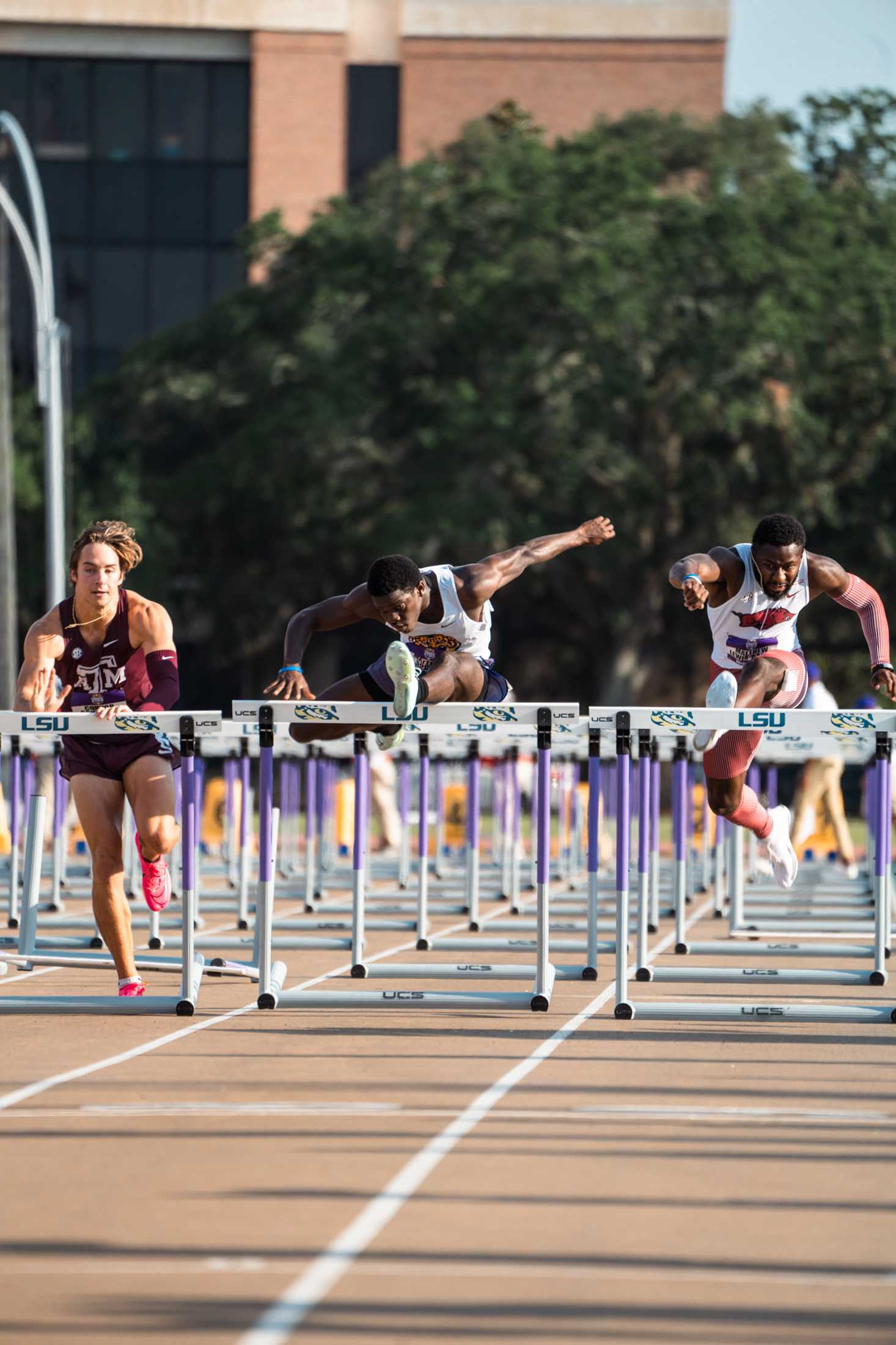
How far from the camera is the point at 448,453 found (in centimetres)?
3697

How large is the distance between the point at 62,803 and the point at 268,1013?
23.6 ft

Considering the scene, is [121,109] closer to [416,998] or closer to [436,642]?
[436,642]

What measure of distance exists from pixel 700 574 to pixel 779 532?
0.45 m

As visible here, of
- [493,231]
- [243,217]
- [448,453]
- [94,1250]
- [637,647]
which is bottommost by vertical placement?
[94,1250]

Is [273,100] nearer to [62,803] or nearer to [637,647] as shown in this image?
[637,647]

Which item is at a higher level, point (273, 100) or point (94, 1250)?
point (273, 100)

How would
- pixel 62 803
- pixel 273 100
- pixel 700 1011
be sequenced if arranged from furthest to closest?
pixel 273 100, pixel 62 803, pixel 700 1011

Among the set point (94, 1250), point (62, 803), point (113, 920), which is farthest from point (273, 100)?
point (94, 1250)

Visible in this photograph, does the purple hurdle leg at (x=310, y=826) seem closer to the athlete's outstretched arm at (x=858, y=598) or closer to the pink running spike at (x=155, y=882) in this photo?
the pink running spike at (x=155, y=882)

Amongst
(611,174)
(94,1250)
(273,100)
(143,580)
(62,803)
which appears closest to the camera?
(94,1250)

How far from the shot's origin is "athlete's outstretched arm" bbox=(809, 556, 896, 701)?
9.98 m

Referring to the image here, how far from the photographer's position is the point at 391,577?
970 centimetres

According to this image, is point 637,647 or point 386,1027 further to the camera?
point 637,647

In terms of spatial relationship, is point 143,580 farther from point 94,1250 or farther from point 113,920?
point 94,1250
